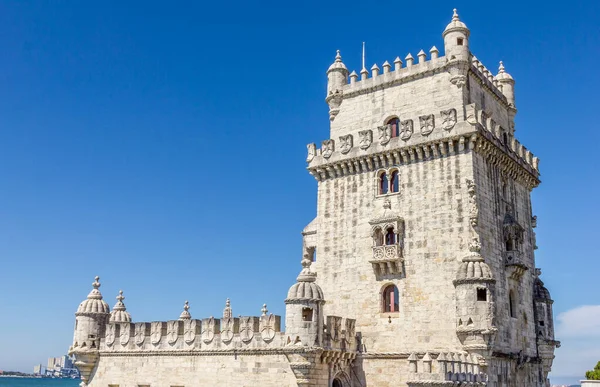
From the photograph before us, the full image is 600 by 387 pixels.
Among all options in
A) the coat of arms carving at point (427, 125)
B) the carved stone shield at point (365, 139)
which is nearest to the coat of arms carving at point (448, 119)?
the coat of arms carving at point (427, 125)

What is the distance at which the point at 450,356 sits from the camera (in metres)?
29.6

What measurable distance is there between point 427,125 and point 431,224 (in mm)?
5183

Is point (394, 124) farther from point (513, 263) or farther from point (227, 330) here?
point (227, 330)

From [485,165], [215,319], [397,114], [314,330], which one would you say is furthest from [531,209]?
[215,319]

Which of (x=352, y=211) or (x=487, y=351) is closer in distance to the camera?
(x=487, y=351)

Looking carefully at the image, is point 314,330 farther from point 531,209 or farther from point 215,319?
point 531,209

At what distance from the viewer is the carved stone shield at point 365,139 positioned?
36906mm

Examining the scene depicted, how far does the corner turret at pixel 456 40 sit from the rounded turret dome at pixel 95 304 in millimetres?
25299

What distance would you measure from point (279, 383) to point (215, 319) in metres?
5.39

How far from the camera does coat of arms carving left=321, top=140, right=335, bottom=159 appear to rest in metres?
38.2

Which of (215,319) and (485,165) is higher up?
(485,165)

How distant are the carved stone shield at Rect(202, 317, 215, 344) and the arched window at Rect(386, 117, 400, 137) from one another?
1406 cm

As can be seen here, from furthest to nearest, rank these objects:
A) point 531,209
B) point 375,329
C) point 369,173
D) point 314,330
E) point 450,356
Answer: point 531,209, point 369,173, point 375,329, point 314,330, point 450,356

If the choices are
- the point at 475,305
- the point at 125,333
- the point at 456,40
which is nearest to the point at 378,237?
the point at 475,305
